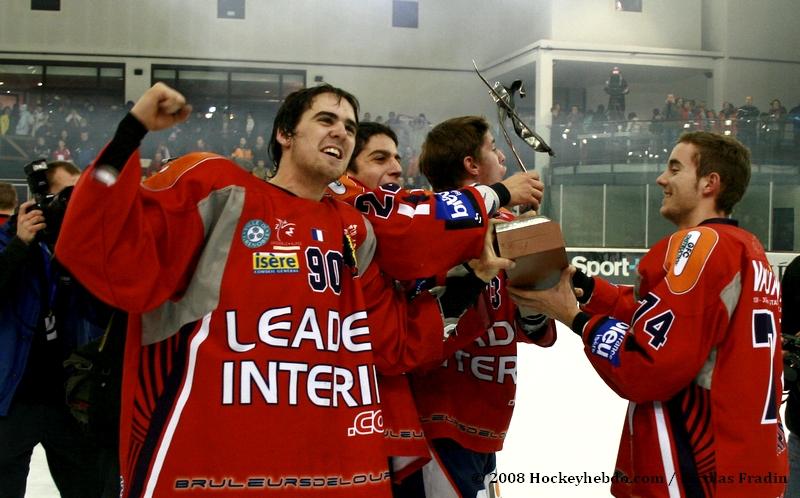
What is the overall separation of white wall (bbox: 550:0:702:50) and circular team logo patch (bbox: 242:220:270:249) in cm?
1704

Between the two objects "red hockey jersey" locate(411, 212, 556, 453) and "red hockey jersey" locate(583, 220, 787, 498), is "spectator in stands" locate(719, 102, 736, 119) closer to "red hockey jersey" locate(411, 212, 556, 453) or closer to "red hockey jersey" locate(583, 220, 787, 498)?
"red hockey jersey" locate(411, 212, 556, 453)

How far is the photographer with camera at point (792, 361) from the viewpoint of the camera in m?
3.01

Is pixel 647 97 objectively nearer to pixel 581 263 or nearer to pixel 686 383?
pixel 581 263

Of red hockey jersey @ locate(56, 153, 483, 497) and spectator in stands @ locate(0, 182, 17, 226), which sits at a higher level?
spectator in stands @ locate(0, 182, 17, 226)

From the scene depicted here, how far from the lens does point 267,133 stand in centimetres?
1474

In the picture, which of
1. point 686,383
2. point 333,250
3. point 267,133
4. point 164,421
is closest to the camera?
point 164,421

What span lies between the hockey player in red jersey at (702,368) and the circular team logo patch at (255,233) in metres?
0.92

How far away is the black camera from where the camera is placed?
8.89 feet

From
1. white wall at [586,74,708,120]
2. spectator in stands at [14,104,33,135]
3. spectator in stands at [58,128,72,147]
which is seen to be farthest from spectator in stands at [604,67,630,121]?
spectator in stands at [14,104,33,135]

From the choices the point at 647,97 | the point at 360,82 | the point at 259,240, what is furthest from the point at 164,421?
the point at 647,97

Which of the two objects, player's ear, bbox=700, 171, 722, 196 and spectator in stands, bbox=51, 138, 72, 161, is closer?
player's ear, bbox=700, 171, 722, 196

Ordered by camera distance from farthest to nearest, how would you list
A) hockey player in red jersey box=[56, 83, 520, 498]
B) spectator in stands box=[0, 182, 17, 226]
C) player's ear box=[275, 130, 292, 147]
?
1. spectator in stands box=[0, 182, 17, 226]
2. player's ear box=[275, 130, 292, 147]
3. hockey player in red jersey box=[56, 83, 520, 498]

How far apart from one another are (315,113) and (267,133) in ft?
42.0

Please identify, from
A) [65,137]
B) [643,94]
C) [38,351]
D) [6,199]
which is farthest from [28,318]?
[643,94]
